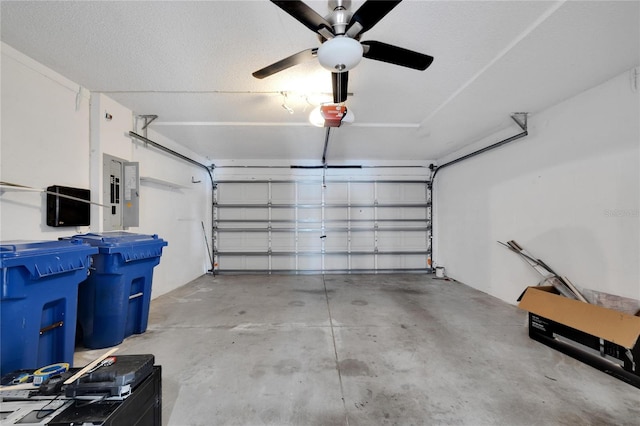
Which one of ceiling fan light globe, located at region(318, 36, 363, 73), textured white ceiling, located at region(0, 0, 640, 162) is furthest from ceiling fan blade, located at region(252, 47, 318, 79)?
textured white ceiling, located at region(0, 0, 640, 162)

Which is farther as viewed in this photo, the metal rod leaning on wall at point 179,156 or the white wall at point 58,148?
the metal rod leaning on wall at point 179,156

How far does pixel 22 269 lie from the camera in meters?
1.37

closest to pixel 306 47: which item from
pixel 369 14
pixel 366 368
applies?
pixel 369 14

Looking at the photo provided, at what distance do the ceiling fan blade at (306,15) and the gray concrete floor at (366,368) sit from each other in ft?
7.95

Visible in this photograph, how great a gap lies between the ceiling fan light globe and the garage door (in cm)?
401

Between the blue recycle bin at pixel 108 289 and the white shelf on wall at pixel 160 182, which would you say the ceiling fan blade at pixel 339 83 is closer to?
the blue recycle bin at pixel 108 289

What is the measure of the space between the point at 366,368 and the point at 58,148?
142 inches

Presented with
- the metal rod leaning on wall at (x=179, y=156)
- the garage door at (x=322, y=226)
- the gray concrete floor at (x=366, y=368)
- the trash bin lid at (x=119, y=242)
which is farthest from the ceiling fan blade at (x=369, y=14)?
the garage door at (x=322, y=226)

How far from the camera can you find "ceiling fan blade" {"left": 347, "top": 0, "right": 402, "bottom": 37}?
4.11 ft

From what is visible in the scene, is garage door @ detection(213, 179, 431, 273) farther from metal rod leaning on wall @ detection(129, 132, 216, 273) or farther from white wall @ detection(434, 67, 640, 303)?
white wall @ detection(434, 67, 640, 303)

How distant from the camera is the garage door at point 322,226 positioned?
5.46 meters

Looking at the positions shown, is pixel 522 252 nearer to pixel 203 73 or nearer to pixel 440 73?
pixel 440 73

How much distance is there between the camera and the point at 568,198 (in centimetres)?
268

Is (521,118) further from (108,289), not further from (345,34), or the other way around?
(108,289)
